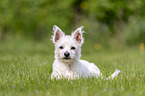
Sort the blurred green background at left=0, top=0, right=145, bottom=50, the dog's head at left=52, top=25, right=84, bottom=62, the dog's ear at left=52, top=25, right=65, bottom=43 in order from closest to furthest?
the dog's head at left=52, top=25, right=84, bottom=62 < the dog's ear at left=52, top=25, right=65, bottom=43 < the blurred green background at left=0, top=0, right=145, bottom=50

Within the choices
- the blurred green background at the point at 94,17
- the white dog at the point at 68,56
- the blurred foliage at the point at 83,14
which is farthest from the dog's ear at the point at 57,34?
the blurred foliage at the point at 83,14

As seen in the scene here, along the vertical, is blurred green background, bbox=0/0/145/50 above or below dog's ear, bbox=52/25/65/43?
above

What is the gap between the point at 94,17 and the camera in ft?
49.3

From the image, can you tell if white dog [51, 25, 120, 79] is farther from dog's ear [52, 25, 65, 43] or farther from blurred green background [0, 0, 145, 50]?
blurred green background [0, 0, 145, 50]

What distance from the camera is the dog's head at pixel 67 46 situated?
17.0 feet

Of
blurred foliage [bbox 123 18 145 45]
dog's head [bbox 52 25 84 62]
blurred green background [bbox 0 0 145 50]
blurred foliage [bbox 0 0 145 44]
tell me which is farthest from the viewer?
blurred foliage [bbox 123 18 145 45]

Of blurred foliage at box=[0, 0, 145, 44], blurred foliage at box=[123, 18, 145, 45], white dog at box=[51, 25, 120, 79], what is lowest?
white dog at box=[51, 25, 120, 79]

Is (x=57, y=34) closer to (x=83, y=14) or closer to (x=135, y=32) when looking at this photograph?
(x=135, y=32)

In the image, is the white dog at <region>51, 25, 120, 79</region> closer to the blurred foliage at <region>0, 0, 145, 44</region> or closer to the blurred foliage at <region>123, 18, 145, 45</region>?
the blurred foliage at <region>0, 0, 145, 44</region>

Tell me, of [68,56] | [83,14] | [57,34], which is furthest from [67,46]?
[83,14]

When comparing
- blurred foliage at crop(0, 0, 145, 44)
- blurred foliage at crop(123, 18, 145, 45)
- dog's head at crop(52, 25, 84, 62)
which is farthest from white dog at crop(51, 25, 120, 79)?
blurred foliage at crop(123, 18, 145, 45)

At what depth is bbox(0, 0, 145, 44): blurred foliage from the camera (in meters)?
14.2

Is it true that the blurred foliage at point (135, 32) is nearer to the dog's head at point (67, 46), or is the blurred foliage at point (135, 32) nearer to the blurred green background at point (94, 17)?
the blurred green background at point (94, 17)

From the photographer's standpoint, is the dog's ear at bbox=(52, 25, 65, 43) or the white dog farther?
the dog's ear at bbox=(52, 25, 65, 43)
